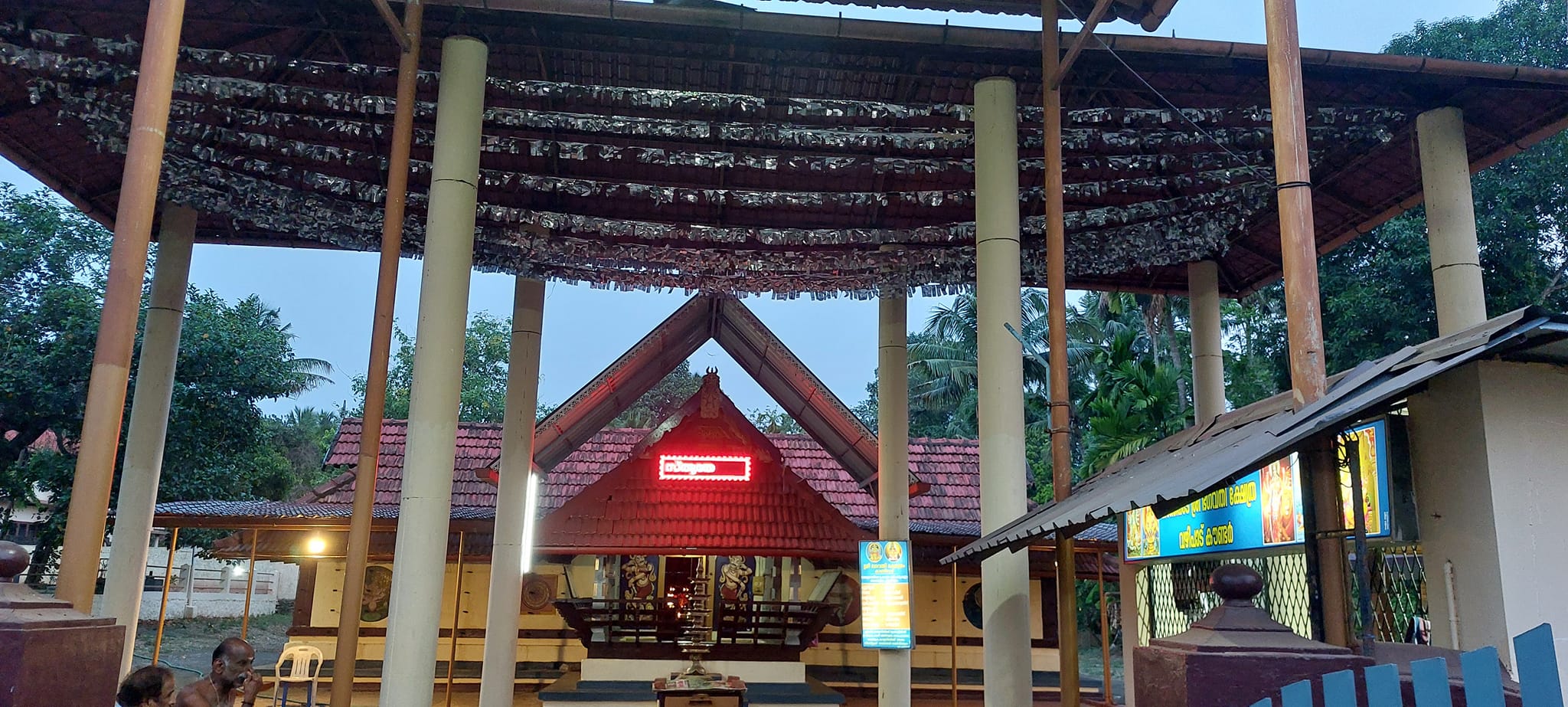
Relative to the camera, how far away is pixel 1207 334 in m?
11.9

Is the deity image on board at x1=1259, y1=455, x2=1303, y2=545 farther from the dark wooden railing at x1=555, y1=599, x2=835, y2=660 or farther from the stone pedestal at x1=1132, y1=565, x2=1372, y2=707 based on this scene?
the dark wooden railing at x1=555, y1=599, x2=835, y2=660

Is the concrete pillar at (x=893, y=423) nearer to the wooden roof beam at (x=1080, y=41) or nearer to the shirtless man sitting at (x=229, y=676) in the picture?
the wooden roof beam at (x=1080, y=41)

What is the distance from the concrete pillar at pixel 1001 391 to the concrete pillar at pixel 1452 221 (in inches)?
139

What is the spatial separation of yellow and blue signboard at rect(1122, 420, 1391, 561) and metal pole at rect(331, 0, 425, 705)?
192 inches

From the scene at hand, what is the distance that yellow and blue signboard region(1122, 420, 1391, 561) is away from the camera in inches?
179

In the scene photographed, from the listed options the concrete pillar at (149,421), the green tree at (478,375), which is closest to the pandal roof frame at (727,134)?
the concrete pillar at (149,421)

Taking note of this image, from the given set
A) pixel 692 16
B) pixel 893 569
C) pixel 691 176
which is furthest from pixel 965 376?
pixel 692 16

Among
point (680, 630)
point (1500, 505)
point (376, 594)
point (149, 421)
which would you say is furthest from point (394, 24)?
point (376, 594)

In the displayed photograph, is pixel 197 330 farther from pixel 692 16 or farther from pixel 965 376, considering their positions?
pixel 965 376

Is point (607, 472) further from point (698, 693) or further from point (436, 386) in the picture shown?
point (436, 386)

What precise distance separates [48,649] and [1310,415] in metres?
4.81

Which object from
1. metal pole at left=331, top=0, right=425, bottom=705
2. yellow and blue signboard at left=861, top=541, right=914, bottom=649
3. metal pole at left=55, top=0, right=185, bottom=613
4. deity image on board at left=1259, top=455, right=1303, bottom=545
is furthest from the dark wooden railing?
metal pole at left=55, top=0, right=185, bottom=613

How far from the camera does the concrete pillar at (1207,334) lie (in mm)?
11820

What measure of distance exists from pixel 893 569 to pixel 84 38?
944 cm
